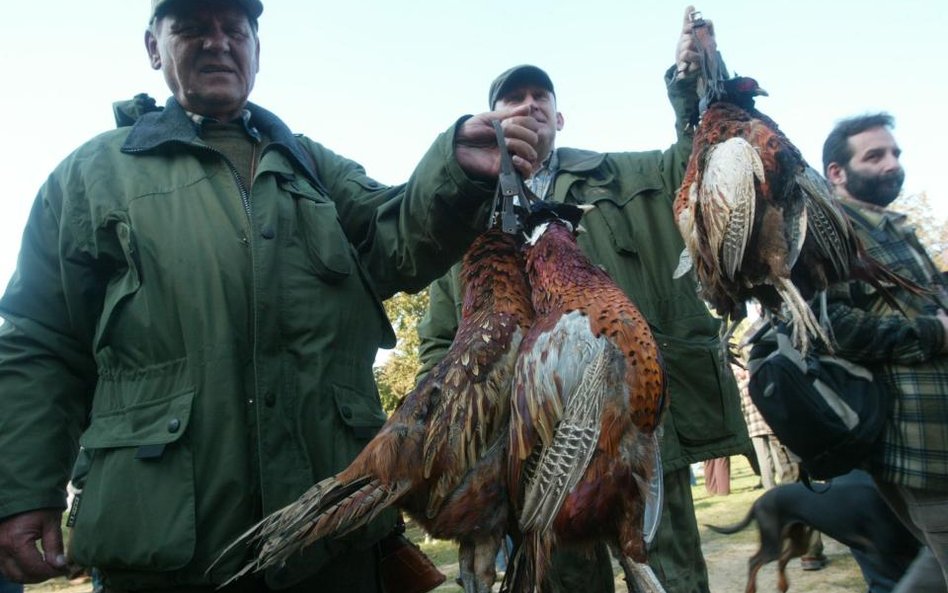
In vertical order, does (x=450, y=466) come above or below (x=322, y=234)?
below

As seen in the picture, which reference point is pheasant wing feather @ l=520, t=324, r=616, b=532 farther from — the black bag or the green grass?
the green grass

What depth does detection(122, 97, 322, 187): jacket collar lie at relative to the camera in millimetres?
2484

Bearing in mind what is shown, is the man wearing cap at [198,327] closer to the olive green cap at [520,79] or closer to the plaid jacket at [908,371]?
the olive green cap at [520,79]

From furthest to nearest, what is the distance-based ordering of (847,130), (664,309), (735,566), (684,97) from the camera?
1. (735,566)
2. (847,130)
3. (664,309)
4. (684,97)

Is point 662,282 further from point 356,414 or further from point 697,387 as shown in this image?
point 356,414

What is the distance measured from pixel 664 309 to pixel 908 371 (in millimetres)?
1367

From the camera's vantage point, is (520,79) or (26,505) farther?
(520,79)

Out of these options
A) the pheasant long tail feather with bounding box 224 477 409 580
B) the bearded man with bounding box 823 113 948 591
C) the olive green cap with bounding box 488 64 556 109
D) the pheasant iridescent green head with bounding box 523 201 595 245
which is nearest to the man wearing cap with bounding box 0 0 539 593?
the pheasant iridescent green head with bounding box 523 201 595 245

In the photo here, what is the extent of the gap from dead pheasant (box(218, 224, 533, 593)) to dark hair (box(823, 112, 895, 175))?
11.6 feet

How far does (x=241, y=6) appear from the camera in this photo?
8.86 feet

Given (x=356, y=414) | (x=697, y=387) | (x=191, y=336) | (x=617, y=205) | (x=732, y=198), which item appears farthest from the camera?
(x=617, y=205)

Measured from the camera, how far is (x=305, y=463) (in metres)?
2.24

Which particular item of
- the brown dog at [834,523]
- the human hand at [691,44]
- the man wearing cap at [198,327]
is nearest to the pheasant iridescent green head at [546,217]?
the man wearing cap at [198,327]

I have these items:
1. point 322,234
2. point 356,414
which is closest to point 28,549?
point 356,414
